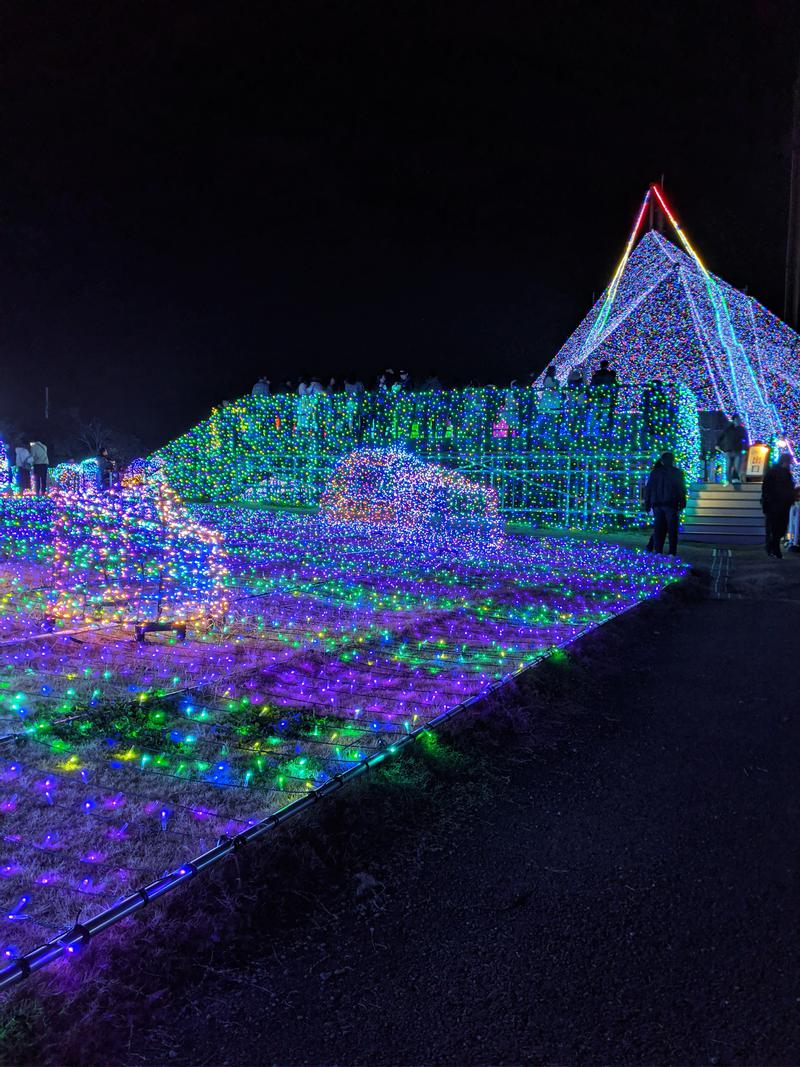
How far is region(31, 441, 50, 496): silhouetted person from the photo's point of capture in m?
18.5

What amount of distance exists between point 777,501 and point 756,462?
577cm

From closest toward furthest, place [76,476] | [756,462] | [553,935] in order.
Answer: [553,935]
[756,462]
[76,476]

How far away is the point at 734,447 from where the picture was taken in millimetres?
14680

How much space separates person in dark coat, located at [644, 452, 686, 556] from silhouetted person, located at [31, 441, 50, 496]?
15012 mm

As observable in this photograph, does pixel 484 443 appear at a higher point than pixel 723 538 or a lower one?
higher

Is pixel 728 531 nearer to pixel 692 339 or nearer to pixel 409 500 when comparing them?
pixel 692 339

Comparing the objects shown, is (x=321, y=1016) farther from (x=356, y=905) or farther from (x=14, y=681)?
(x=14, y=681)

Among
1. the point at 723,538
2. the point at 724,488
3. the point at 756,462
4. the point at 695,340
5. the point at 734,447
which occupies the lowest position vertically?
the point at 723,538

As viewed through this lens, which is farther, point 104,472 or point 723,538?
point 104,472

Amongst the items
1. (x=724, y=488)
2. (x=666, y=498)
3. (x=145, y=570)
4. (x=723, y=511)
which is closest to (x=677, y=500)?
(x=666, y=498)

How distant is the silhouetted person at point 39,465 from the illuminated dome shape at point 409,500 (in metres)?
7.41

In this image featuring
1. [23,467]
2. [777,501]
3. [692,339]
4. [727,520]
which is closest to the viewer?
[777,501]

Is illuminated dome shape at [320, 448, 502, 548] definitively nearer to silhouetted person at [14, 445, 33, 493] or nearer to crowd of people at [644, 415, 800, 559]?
crowd of people at [644, 415, 800, 559]

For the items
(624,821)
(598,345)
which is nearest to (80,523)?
(624,821)
